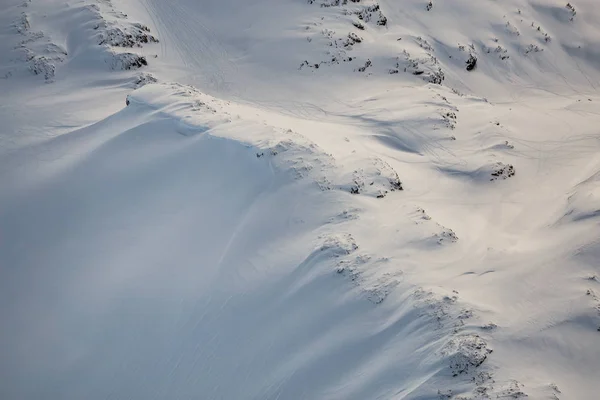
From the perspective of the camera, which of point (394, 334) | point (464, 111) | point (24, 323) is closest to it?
point (394, 334)

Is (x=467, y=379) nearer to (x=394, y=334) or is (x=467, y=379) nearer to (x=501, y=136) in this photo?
(x=394, y=334)

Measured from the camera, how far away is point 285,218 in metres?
8.90

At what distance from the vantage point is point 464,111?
13219 mm

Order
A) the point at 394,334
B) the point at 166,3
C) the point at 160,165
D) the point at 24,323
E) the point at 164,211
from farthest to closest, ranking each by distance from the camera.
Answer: the point at 166,3 < the point at 160,165 < the point at 164,211 < the point at 24,323 < the point at 394,334

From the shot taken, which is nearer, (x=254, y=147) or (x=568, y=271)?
(x=568, y=271)

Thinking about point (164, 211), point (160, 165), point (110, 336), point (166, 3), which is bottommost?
point (110, 336)

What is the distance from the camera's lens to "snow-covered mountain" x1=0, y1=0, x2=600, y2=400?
6973mm

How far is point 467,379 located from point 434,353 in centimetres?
56

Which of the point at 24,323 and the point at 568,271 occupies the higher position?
the point at 568,271

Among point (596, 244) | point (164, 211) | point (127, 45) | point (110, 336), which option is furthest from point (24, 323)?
point (596, 244)

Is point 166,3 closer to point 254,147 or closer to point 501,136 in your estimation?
point 254,147

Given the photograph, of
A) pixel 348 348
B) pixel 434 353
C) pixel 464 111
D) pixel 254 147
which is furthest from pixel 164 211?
pixel 464 111

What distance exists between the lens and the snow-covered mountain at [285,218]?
6973 millimetres

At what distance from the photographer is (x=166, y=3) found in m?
16.6
